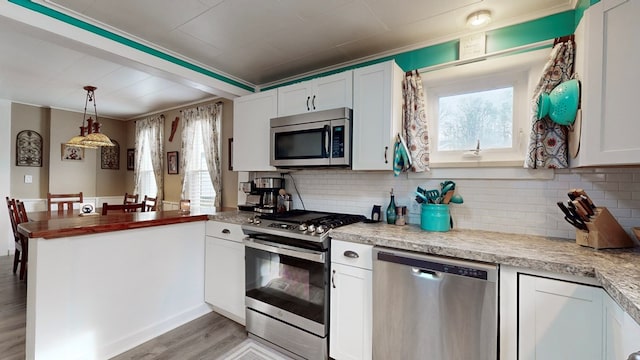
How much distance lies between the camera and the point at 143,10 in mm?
1830

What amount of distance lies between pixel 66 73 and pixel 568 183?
484cm

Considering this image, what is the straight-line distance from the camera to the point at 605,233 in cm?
144

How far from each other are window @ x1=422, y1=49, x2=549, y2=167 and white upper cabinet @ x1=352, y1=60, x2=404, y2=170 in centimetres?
34

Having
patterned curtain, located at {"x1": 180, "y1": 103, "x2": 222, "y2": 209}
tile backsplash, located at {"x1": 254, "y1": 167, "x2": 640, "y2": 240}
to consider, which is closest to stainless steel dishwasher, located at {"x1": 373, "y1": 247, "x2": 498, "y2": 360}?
tile backsplash, located at {"x1": 254, "y1": 167, "x2": 640, "y2": 240}

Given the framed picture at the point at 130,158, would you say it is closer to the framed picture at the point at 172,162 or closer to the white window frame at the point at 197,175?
the framed picture at the point at 172,162

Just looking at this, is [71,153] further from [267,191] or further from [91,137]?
Answer: [267,191]

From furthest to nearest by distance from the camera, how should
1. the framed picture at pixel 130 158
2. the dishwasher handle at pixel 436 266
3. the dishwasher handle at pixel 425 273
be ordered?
1. the framed picture at pixel 130 158
2. the dishwasher handle at pixel 425 273
3. the dishwasher handle at pixel 436 266

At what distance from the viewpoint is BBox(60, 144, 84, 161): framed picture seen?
4814 mm

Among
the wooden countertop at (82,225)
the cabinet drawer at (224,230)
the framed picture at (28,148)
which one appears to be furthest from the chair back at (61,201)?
the cabinet drawer at (224,230)

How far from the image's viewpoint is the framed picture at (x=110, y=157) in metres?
5.36

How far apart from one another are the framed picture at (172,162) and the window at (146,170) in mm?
657

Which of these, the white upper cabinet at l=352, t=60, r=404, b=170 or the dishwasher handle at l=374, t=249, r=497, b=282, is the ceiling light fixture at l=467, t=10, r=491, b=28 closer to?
the white upper cabinet at l=352, t=60, r=404, b=170

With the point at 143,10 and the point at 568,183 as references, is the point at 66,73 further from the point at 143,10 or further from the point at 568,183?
the point at 568,183

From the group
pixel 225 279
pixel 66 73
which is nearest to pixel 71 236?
pixel 225 279
